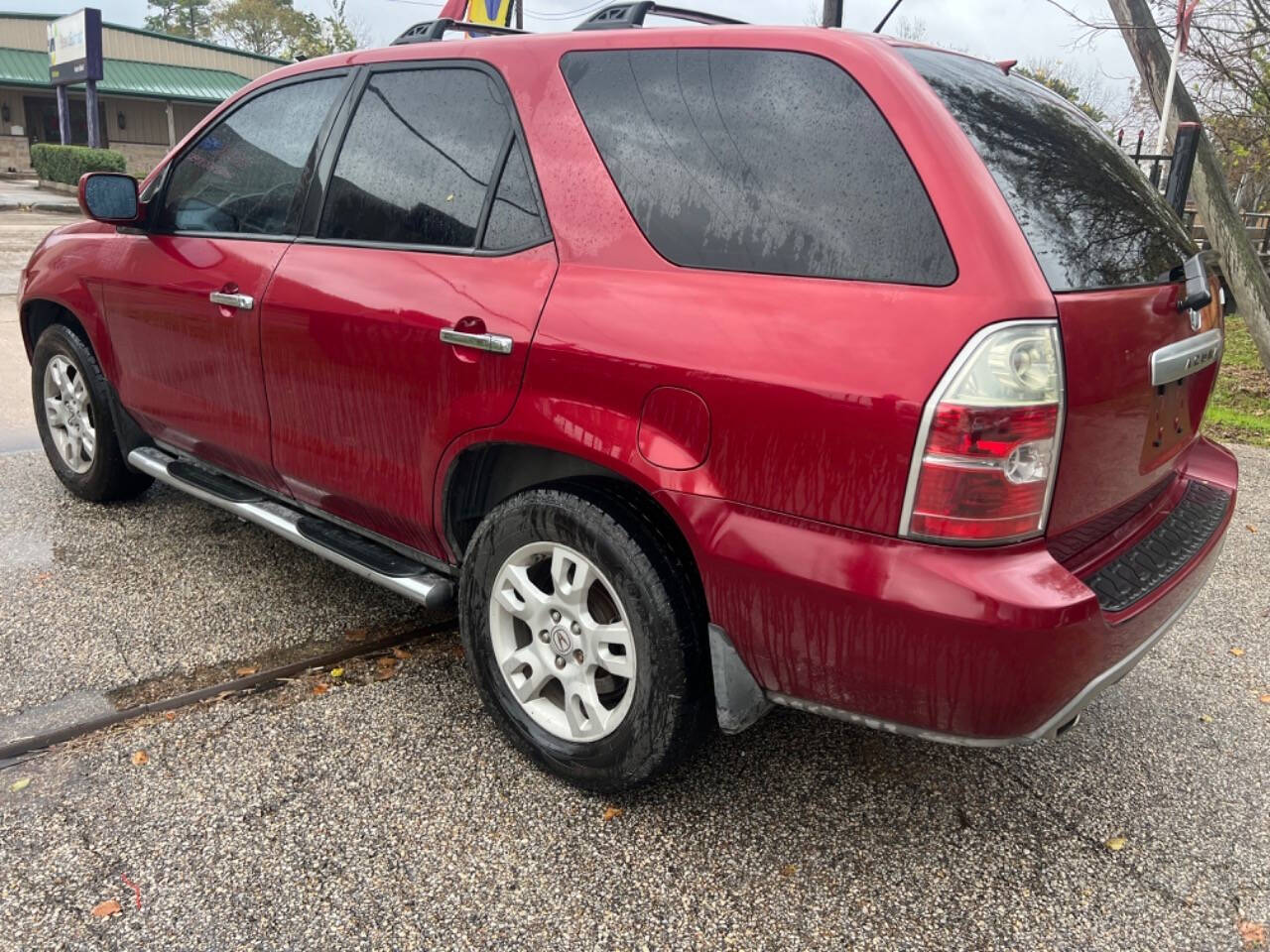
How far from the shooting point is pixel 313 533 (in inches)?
124

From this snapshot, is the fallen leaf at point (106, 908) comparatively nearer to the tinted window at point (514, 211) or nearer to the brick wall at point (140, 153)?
the tinted window at point (514, 211)

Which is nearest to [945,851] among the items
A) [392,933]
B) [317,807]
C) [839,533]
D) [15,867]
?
[839,533]

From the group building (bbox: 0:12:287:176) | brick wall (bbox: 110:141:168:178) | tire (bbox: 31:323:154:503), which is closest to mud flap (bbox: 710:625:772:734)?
tire (bbox: 31:323:154:503)

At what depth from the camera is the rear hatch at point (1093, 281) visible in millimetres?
1950

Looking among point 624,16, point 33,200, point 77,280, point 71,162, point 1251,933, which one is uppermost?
point 624,16

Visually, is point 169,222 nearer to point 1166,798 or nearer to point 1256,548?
point 1166,798

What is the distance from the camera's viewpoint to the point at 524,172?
8.31ft

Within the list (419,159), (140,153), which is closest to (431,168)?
(419,159)

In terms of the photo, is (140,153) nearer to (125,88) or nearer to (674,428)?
(125,88)

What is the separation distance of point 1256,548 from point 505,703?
12.7 feet

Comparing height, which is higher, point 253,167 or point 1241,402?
point 253,167

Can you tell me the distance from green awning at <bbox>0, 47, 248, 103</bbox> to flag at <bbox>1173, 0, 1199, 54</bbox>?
3659cm

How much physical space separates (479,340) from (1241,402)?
817cm

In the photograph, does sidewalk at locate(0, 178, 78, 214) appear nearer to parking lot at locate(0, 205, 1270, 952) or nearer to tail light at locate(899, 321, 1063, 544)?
parking lot at locate(0, 205, 1270, 952)
